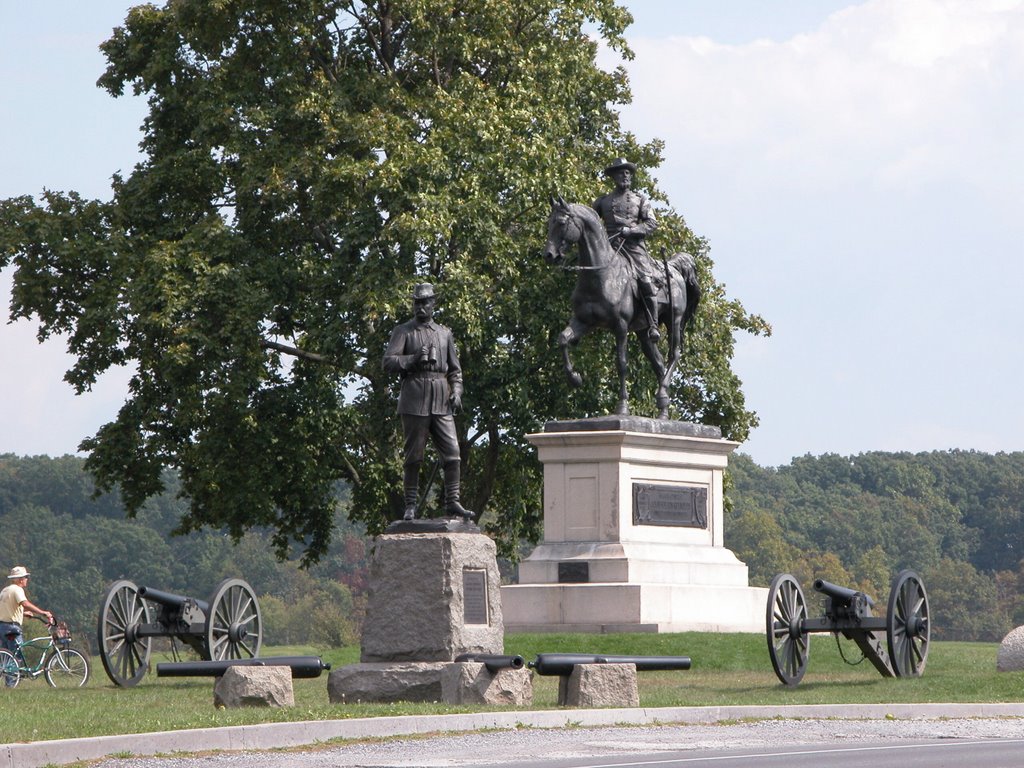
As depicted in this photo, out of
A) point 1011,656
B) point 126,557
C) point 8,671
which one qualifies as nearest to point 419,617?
point 1011,656

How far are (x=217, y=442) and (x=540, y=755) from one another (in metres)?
21.5

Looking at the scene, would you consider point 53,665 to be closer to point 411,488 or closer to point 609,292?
point 411,488

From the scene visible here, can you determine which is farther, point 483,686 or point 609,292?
point 609,292

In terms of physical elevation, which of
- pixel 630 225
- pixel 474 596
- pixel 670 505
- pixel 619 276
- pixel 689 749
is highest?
pixel 630 225

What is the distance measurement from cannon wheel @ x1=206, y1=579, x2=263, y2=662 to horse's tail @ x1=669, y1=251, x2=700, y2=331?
355 inches

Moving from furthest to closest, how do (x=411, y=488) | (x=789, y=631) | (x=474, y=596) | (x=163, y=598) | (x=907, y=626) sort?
(x=163, y=598), (x=907, y=626), (x=789, y=631), (x=411, y=488), (x=474, y=596)

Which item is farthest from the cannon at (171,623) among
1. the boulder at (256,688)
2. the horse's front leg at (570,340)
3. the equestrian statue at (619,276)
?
the equestrian statue at (619,276)

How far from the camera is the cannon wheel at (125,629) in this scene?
21.2m

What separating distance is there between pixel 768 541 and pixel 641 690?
69.8 metres

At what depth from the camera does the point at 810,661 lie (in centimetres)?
2250

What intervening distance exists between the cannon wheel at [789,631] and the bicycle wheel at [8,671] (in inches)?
357

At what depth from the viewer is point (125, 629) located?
2141cm

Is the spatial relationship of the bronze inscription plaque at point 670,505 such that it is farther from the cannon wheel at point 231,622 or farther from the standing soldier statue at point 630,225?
the cannon wheel at point 231,622

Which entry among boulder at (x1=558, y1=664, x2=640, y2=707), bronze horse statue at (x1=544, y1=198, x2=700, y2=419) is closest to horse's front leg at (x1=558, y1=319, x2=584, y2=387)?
bronze horse statue at (x1=544, y1=198, x2=700, y2=419)
